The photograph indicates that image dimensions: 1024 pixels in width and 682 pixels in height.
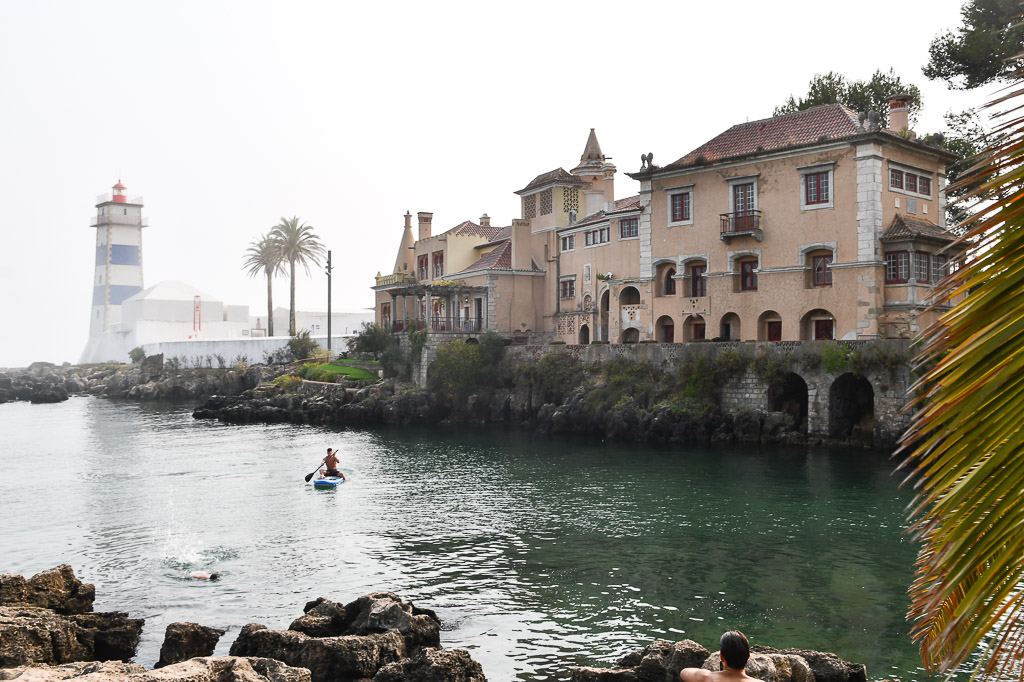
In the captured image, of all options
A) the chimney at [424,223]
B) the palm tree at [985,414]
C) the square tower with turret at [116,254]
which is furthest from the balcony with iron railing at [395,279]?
the palm tree at [985,414]

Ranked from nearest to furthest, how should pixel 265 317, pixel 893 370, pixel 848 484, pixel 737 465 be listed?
pixel 848 484, pixel 737 465, pixel 893 370, pixel 265 317

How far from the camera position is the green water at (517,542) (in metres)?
18.3

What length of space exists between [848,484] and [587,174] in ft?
162

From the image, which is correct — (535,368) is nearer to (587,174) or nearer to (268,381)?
(587,174)

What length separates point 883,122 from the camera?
5556 centimetres

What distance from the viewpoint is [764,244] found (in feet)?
174

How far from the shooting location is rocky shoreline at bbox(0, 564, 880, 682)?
13.3 m

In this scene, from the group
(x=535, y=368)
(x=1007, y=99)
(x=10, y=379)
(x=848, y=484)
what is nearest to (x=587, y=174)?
(x=535, y=368)

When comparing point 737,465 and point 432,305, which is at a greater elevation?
point 432,305

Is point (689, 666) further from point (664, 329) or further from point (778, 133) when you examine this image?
point (664, 329)

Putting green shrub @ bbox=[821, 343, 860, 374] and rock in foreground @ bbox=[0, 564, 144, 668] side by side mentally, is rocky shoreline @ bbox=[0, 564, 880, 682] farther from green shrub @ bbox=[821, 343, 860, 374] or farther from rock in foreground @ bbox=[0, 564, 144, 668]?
green shrub @ bbox=[821, 343, 860, 374]

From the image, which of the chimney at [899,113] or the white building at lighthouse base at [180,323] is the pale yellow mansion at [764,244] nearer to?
the chimney at [899,113]

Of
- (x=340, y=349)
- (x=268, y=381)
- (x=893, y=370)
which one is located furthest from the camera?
(x=340, y=349)

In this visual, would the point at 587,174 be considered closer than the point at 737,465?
No
